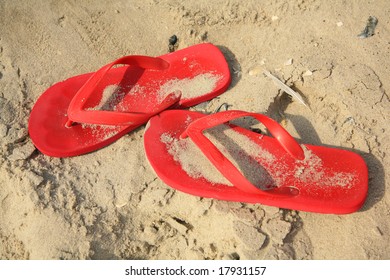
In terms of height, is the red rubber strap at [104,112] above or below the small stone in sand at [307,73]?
above

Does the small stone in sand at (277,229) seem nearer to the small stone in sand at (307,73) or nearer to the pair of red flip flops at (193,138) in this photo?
the pair of red flip flops at (193,138)

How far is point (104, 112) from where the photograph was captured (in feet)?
4.29

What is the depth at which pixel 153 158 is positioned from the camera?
4.22 feet

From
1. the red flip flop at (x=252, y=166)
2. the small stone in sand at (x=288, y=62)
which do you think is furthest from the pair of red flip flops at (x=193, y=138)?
the small stone in sand at (x=288, y=62)

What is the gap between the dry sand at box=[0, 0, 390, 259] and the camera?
119 centimetres

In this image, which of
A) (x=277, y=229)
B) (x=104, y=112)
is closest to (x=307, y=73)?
(x=277, y=229)

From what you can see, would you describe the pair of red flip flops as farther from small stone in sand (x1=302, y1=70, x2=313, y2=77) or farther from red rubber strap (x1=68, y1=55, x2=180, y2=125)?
small stone in sand (x1=302, y1=70, x2=313, y2=77)

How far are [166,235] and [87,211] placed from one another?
0.80ft

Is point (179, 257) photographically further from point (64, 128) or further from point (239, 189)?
point (64, 128)

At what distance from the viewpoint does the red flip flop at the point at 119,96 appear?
1333 mm

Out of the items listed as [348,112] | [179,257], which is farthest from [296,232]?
[348,112]

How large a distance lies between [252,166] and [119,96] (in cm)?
54

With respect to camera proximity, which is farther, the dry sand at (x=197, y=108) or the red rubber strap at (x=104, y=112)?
the red rubber strap at (x=104, y=112)

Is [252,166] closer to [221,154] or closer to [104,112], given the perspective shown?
[221,154]
